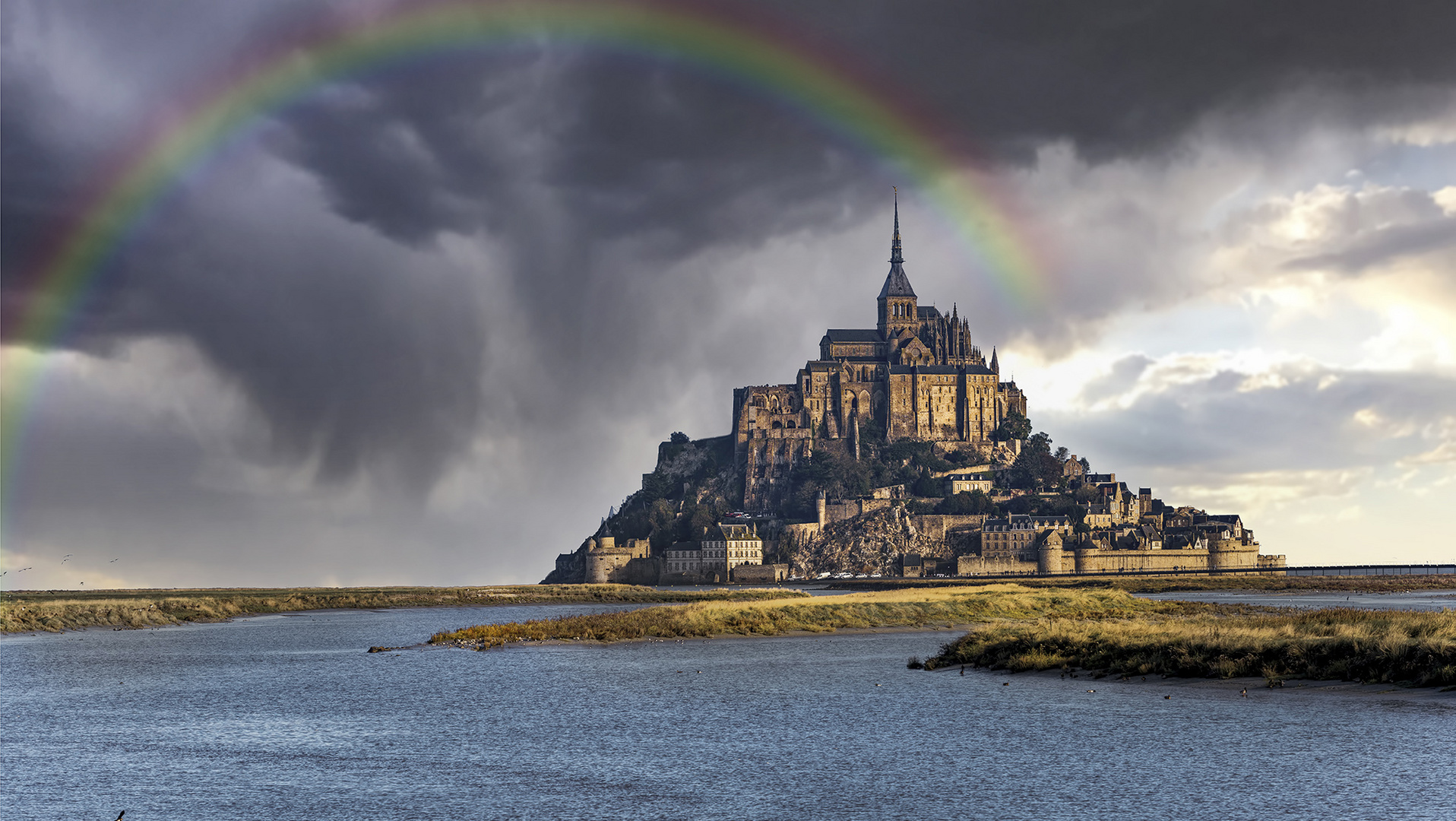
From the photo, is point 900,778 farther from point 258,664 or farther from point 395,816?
point 258,664

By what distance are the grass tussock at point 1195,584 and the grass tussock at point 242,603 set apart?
25825 mm

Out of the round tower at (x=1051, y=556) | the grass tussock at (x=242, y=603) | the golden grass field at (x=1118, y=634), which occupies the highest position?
the round tower at (x=1051, y=556)

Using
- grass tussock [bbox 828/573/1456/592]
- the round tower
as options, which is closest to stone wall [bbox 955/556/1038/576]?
the round tower

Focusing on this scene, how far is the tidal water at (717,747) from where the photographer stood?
2183cm

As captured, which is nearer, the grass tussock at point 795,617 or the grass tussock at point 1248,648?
the grass tussock at point 1248,648

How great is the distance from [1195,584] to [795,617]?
93905 millimetres

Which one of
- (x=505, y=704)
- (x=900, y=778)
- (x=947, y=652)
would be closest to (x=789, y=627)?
(x=947, y=652)

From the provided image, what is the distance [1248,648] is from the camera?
124 ft

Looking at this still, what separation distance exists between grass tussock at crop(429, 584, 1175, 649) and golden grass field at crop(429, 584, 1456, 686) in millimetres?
104

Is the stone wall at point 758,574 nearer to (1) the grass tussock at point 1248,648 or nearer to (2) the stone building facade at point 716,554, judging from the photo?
(2) the stone building facade at point 716,554

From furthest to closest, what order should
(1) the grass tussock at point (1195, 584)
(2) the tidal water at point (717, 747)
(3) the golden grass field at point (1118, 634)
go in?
1. (1) the grass tussock at point (1195, 584)
2. (3) the golden grass field at point (1118, 634)
3. (2) the tidal water at point (717, 747)

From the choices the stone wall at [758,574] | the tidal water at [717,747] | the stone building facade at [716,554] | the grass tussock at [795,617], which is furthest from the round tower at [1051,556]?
the tidal water at [717,747]

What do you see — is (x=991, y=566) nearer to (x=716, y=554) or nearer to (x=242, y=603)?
(x=716, y=554)

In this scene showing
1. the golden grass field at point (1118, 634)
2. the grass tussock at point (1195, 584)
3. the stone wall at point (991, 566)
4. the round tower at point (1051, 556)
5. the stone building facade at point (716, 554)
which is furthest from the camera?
the stone building facade at point (716, 554)
